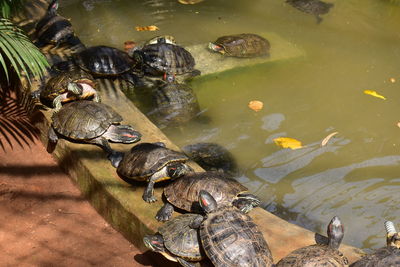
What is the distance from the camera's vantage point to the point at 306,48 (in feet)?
24.2

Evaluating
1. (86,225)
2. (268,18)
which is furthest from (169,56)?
(86,225)

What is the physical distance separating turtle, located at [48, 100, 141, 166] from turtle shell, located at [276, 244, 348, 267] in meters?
1.83

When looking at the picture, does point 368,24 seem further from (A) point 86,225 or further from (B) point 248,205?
(A) point 86,225

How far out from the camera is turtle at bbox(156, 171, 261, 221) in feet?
12.3

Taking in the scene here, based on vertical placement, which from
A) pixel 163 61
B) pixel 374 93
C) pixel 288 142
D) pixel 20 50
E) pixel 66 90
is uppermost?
pixel 20 50

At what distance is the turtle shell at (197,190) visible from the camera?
3756mm

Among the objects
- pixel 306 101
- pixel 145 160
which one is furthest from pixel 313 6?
pixel 145 160

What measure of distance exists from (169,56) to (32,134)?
228cm

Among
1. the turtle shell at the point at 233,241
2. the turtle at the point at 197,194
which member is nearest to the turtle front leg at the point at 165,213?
the turtle at the point at 197,194

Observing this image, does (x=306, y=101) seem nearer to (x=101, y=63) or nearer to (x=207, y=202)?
(x=101, y=63)

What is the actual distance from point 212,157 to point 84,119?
137 centimetres

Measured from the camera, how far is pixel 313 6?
8508 millimetres

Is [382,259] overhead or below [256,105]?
overhead

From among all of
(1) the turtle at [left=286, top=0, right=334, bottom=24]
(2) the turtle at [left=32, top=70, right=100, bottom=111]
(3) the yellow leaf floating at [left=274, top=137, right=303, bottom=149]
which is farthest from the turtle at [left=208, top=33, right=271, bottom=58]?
(2) the turtle at [left=32, top=70, right=100, bottom=111]
